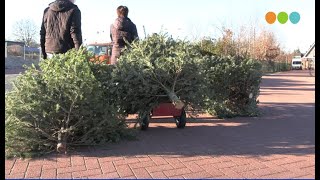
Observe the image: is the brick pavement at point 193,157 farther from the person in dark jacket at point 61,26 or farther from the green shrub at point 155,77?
Answer: the person in dark jacket at point 61,26

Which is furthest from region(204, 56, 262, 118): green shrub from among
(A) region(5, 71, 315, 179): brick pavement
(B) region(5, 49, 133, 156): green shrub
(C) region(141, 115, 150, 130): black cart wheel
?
(B) region(5, 49, 133, 156): green shrub

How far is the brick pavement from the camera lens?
3.56 m

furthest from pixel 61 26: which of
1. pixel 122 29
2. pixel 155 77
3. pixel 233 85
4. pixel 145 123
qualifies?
pixel 233 85

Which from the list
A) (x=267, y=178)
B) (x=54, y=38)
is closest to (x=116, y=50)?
(x=54, y=38)

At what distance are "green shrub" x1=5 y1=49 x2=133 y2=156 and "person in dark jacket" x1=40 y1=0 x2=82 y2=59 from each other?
99 cm

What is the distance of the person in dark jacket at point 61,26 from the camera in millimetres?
5340

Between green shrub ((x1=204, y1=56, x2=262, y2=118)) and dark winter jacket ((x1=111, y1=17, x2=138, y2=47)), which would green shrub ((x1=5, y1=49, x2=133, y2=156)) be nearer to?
dark winter jacket ((x1=111, y1=17, x2=138, y2=47))

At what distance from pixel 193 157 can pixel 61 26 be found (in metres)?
2.91

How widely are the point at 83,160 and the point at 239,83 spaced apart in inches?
157

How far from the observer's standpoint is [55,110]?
400 cm

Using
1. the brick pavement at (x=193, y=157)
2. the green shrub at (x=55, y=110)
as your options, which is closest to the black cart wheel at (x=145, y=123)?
the brick pavement at (x=193, y=157)

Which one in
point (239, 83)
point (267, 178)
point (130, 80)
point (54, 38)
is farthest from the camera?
point (239, 83)

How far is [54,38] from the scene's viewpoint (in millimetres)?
5430

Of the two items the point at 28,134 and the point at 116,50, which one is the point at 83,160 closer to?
the point at 28,134
